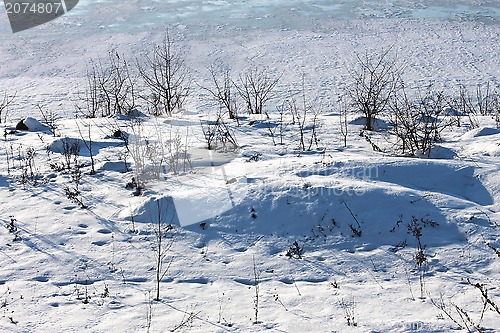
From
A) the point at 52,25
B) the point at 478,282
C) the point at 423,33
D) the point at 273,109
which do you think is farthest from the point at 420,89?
the point at 52,25

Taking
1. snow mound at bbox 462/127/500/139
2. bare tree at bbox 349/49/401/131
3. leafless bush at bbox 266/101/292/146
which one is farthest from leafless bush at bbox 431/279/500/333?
bare tree at bbox 349/49/401/131

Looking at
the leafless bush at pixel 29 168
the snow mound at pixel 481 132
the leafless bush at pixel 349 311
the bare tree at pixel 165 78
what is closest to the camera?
the leafless bush at pixel 349 311

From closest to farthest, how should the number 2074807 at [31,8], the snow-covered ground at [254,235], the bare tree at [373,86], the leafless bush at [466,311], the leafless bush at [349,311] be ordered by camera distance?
the leafless bush at [466,311] < the leafless bush at [349,311] < the snow-covered ground at [254,235] < the bare tree at [373,86] < the number 2074807 at [31,8]

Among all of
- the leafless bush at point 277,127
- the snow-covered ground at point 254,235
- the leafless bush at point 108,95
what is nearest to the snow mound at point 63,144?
the snow-covered ground at point 254,235

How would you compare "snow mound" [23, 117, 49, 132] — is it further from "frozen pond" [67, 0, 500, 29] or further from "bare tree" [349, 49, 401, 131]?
"frozen pond" [67, 0, 500, 29]

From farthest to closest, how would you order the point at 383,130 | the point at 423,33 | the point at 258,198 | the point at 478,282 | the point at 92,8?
1. the point at 92,8
2. the point at 423,33
3. the point at 383,130
4. the point at 258,198
5. the point at 478,282

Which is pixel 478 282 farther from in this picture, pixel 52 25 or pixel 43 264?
pixel 52 25

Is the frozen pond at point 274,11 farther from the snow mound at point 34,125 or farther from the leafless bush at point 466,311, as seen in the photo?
the leafless bush at point 466,311
